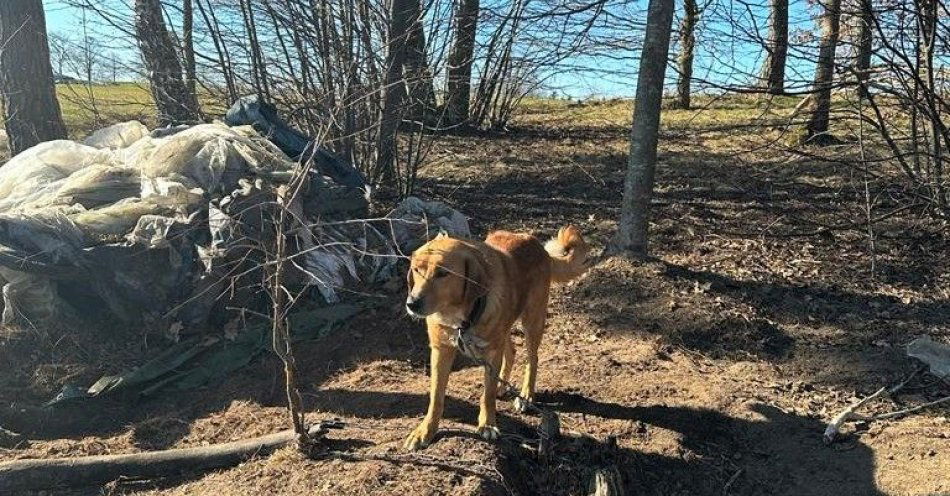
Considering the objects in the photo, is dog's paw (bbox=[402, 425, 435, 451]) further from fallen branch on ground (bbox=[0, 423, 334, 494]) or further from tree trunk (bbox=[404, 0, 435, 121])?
tree trunk (bbox=[404, 0, 435, 121])

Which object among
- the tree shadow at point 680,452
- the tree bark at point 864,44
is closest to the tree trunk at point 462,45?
the tree bark at point 864,44

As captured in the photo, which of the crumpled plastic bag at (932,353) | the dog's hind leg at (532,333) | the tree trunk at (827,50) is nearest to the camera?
the dog's hind leg at (532,333)

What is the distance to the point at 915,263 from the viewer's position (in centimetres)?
678

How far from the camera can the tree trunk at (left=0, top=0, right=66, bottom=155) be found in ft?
25.2

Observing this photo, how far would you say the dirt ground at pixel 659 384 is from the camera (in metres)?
3.96

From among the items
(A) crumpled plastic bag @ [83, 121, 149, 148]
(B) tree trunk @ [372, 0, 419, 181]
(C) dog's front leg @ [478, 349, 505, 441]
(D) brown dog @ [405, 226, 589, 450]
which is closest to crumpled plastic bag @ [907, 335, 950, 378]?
(D) brown dog @ [405, 226, 589, 450]

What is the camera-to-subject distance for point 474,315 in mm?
3898

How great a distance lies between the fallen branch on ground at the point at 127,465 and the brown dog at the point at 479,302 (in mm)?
799

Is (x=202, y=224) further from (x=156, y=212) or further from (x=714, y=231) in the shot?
(x=714, y=231)

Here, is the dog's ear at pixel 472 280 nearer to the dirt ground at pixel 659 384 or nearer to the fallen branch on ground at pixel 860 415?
the dirt ground at pixel 659 384

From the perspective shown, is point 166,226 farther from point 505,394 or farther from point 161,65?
point 161,65

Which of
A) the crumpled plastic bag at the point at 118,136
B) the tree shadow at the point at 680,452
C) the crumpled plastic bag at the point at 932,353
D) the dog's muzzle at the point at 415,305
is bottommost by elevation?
the tree shadow at the point at 680,452

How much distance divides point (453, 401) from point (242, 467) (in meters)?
1.42

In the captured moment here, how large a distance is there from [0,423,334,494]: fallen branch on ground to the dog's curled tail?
76.2 inches
